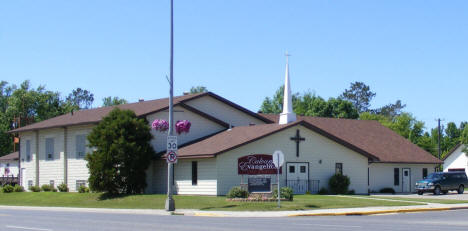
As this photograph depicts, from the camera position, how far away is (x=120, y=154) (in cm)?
4159

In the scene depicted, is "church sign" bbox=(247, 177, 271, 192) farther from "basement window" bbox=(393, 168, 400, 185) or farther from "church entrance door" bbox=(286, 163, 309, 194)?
"basement window" bbox=(393, 168, 400, 185)

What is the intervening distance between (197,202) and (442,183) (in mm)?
20897

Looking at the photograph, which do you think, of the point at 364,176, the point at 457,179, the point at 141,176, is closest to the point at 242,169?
the point at 141,176

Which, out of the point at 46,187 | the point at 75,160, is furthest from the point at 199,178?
the point at 46,187

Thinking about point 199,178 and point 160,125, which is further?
point 160,125

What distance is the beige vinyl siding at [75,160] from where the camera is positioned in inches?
1890

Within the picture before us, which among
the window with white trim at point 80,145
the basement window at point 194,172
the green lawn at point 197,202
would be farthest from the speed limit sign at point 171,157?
the window with white trim at point 80,145

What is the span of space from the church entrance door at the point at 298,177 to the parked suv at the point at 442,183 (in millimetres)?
9303

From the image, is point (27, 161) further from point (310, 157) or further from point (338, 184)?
point (338, 184)

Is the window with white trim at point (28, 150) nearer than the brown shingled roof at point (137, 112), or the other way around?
the brown shingled roof at point (137, 112)

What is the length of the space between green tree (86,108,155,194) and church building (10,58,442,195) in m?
1.73

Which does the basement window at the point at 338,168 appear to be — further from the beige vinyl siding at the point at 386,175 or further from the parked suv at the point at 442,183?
the parked suv at the point at 442,183

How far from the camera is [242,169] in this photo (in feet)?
128

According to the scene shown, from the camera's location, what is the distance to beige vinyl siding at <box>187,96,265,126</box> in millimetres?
48469
